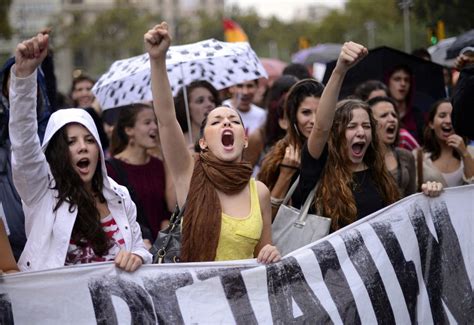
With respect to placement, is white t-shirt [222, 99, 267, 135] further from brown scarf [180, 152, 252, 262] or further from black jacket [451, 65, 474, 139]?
brown scarf [180, 152, 252, 262]

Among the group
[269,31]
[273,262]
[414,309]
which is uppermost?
[273,262]

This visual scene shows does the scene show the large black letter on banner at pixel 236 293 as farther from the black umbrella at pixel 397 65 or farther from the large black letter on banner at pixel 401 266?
the black umbrella at pixel 397 65

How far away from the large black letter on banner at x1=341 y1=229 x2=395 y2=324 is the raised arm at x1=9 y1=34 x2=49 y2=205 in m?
1.45

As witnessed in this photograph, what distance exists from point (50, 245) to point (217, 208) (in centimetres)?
76

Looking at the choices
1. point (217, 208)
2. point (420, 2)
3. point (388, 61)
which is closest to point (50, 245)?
point (217, 208)

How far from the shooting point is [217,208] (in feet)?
15.8

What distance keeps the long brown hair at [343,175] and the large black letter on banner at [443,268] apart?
0.33 metres

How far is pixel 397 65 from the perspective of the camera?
8.84 metres

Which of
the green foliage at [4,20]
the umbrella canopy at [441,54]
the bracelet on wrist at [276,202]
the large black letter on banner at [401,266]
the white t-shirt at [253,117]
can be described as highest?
the bracelet on wrist at [276,202]

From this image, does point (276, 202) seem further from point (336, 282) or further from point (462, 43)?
point (462, 43)

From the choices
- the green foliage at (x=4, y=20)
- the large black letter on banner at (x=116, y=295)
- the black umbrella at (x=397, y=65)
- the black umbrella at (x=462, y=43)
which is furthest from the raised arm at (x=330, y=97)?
the green foliage at (x=4, y=20)

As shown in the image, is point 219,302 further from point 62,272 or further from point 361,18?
point 361,18

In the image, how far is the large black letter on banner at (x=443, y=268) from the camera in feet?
17.0

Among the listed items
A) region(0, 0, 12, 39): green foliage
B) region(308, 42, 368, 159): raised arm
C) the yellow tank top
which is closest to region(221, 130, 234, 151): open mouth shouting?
the yellow tank top
